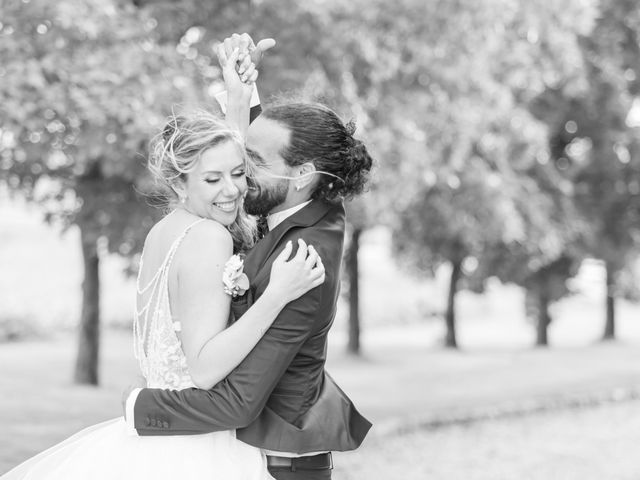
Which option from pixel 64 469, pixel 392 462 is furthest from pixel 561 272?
pixel 64 469

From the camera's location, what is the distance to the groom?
268 centimetres

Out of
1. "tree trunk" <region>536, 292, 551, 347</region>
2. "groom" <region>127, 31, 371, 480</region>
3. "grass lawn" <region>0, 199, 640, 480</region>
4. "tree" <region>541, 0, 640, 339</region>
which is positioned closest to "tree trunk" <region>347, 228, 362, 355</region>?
"grass lawn" <region>0, 199, 640, 480</region>

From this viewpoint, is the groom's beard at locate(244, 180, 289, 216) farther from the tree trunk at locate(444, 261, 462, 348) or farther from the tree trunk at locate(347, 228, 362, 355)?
the tree trunk at locate(444, 261, 462, 348)

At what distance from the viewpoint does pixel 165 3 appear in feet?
35.3

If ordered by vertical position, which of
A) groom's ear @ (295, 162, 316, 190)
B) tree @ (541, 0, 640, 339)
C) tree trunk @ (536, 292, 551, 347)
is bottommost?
groom's ear @ (295, 162, 316, 190)

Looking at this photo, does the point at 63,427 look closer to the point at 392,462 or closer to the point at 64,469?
the point at 392,462

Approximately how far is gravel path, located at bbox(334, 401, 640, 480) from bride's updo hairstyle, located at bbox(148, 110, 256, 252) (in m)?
7.39

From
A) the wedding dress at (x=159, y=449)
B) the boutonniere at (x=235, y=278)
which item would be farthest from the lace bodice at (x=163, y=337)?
the boutonniere at (x=235, y=278)

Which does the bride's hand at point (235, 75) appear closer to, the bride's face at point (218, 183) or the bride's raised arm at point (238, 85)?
the bride's raised arm at point (238, 85)

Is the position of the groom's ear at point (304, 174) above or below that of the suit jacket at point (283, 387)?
above

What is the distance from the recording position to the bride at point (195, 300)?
266cm

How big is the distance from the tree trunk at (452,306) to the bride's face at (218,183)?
861 inches

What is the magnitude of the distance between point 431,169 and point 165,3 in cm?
593

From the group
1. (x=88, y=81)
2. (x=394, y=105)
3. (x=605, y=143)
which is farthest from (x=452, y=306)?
(x=88, y=81)
